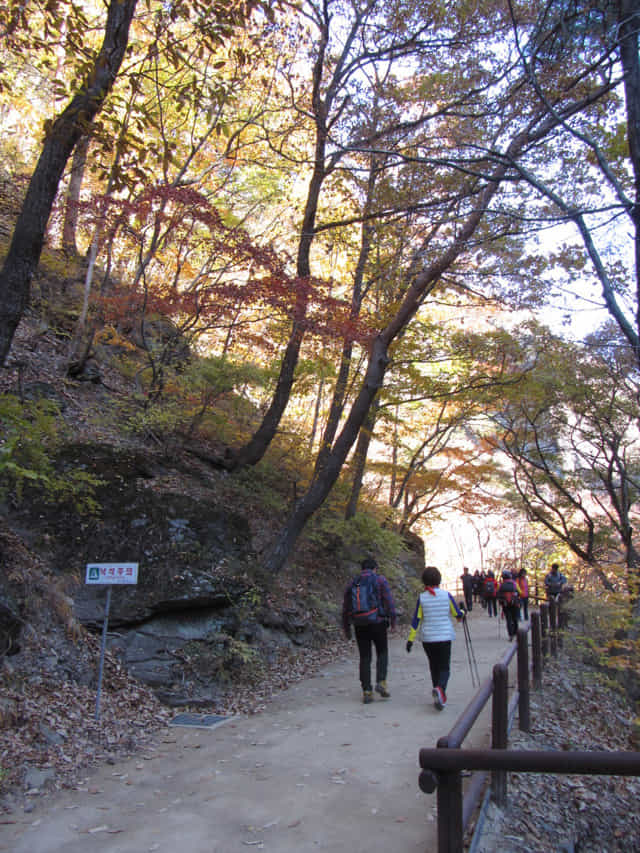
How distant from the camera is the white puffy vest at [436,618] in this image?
673 cm

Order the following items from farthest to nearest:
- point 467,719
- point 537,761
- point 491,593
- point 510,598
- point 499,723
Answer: point 491,593 → point 510,598 → point 499,723 → point 467,719 → point 537,761

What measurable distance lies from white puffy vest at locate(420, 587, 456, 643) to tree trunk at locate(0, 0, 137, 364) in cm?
569

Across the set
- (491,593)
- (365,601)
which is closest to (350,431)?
(365,601)

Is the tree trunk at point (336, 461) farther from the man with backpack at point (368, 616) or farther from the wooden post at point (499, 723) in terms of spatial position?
the wooden post at point (499, 723)

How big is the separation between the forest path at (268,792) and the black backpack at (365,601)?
108 centimetres

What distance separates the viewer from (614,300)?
20.7 feet

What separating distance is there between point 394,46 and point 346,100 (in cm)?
190

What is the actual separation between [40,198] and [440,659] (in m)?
7.04

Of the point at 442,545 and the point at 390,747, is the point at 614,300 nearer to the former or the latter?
the point at 390,747

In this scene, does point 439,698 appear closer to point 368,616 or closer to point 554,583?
point 368,616

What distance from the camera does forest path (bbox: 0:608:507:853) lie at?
377cm

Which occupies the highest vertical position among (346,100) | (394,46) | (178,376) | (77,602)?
(394,46)

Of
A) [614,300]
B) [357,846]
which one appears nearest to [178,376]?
[614,300]

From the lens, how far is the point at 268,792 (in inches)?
179
